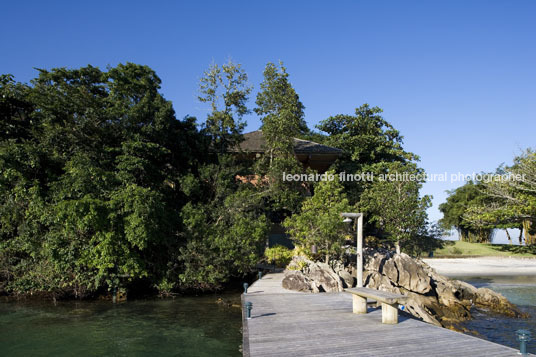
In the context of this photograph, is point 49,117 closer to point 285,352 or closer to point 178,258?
point 178,258

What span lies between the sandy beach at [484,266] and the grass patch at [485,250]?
7.24 feet

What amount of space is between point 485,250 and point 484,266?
9105 millimetres

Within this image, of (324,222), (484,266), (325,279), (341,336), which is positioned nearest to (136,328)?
(325,279)

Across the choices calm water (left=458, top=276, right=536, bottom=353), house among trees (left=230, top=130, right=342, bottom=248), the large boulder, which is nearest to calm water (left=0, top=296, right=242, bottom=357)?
the large boulder

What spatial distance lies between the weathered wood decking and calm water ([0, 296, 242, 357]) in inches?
85.4

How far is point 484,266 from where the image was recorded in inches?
1378

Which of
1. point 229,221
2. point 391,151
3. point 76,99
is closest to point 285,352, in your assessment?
point 229,221

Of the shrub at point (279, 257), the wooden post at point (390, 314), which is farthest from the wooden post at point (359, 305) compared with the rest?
the shrub at point (279, 257)

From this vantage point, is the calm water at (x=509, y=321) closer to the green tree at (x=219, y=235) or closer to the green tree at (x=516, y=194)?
the green tree at (x=516, y=194)

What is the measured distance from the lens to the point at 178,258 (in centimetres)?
1772

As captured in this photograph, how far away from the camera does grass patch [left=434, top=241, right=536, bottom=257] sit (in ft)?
135

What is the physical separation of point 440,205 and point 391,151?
33424 mm

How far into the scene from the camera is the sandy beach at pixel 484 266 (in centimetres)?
3181

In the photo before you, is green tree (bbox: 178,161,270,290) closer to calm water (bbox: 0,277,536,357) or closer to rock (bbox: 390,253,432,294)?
calm water (bbox: 0,277,536,357)
